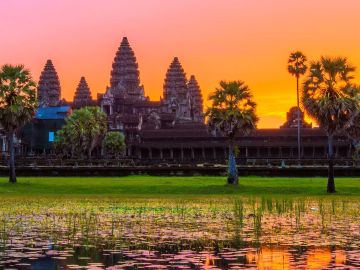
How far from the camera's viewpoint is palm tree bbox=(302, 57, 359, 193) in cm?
5275

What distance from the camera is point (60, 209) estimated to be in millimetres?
34000

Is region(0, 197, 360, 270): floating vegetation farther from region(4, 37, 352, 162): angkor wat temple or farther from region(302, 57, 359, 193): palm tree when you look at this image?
region(4, 37, 352, 162): angkor wat temple

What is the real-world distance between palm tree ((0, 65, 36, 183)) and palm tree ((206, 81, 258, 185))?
542 inches

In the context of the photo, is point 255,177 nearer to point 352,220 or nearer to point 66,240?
point 352,220

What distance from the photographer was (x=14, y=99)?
62.7 m

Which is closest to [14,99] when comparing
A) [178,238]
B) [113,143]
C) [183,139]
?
[178,238]

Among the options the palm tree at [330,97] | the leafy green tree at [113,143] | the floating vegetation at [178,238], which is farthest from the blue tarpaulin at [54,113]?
the floating vegetation at [178,238]

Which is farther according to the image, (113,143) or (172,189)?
(113,143)

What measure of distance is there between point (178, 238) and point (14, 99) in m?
43.0

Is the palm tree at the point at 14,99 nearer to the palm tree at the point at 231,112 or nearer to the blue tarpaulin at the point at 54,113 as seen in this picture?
the palm tree at the point at 231,112

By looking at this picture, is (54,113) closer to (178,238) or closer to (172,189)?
(172,189)

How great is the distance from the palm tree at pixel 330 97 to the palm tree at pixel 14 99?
849 inches

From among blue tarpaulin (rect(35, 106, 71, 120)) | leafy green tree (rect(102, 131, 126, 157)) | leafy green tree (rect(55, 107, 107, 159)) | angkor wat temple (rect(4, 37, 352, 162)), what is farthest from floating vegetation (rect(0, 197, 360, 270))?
blue tarpaulin (rect(35, 106, 71, 120))

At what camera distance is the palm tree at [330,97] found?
2077 inches
